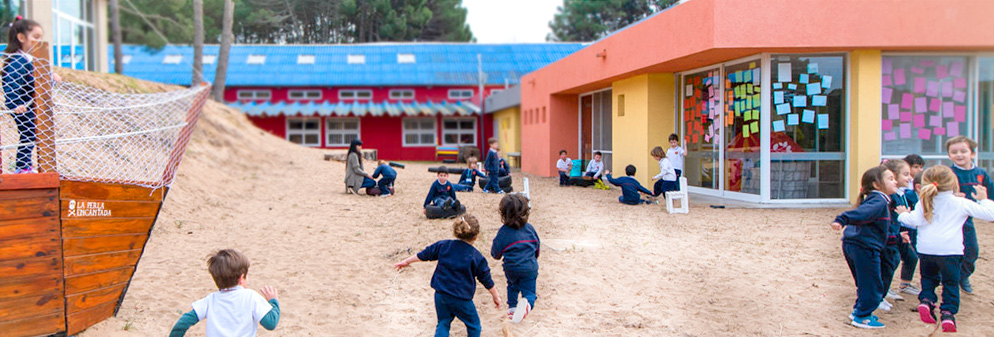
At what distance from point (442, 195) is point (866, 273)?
5764 millimetres

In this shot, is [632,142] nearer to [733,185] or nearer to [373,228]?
[733,185]

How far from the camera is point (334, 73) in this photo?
Answer: 2864cm

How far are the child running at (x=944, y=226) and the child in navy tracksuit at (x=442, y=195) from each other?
5630 mm

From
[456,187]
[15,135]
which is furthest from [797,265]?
[15,135]

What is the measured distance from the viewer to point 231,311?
3623mm

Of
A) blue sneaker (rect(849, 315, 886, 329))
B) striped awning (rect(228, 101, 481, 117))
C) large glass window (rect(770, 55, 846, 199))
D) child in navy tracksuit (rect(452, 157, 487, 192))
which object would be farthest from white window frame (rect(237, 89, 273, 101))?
blue sneaker (rect(849, 315, 886, 329))

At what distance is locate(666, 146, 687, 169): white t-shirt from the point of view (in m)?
11.6

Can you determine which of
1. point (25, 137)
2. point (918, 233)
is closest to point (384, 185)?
point (25, 137)

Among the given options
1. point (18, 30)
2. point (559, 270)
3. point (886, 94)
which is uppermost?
point (18, 30)

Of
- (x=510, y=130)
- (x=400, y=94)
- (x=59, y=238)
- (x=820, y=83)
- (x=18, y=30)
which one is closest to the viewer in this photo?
(x=59, y=238)

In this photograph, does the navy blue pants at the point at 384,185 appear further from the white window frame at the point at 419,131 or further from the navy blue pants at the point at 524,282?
the white window frame at the point at 419,131

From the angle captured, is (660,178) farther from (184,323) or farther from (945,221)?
(184,323)

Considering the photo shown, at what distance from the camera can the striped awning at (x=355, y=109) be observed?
2775 cm

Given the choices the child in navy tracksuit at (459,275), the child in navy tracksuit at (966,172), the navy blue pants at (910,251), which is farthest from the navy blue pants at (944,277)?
the child in navy tracksuit at (459,275)
